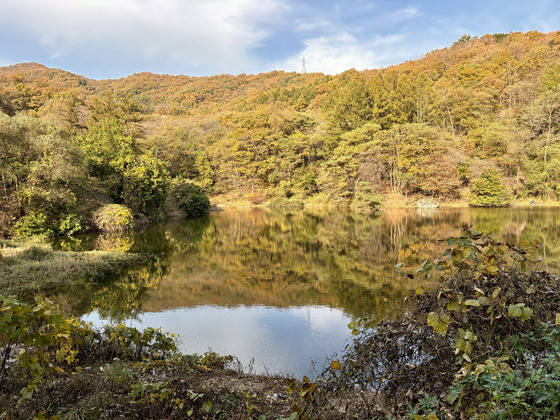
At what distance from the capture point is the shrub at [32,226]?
50.3 ft

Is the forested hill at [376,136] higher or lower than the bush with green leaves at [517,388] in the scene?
higher

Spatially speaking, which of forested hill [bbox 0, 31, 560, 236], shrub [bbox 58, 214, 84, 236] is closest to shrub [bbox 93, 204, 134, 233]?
shrub [bbox 58, 214, 84, 236]

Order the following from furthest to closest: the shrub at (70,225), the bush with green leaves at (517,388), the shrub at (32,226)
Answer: the shrub at (70,225), the shrub at (32,226), the bush with green leaves at (517,388)

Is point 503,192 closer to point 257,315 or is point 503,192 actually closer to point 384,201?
point 384,201

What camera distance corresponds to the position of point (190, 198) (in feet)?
108

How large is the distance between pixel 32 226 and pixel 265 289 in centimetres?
1293

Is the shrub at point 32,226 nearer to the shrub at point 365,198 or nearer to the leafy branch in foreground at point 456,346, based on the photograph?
the leafy branch in foreground at point 456,346

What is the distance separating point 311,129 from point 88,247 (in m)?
37.2

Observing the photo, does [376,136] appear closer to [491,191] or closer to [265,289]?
[491,191]

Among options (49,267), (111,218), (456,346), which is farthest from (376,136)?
(456,346)

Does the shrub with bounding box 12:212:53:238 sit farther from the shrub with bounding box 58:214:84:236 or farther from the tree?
the tree

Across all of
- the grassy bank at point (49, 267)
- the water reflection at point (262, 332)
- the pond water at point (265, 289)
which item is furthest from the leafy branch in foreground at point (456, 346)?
the grassy bank at point (49, 267)

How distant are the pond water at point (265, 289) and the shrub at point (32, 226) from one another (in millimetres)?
1299

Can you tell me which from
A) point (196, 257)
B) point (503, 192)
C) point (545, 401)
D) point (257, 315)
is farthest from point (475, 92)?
point (545, 401)
